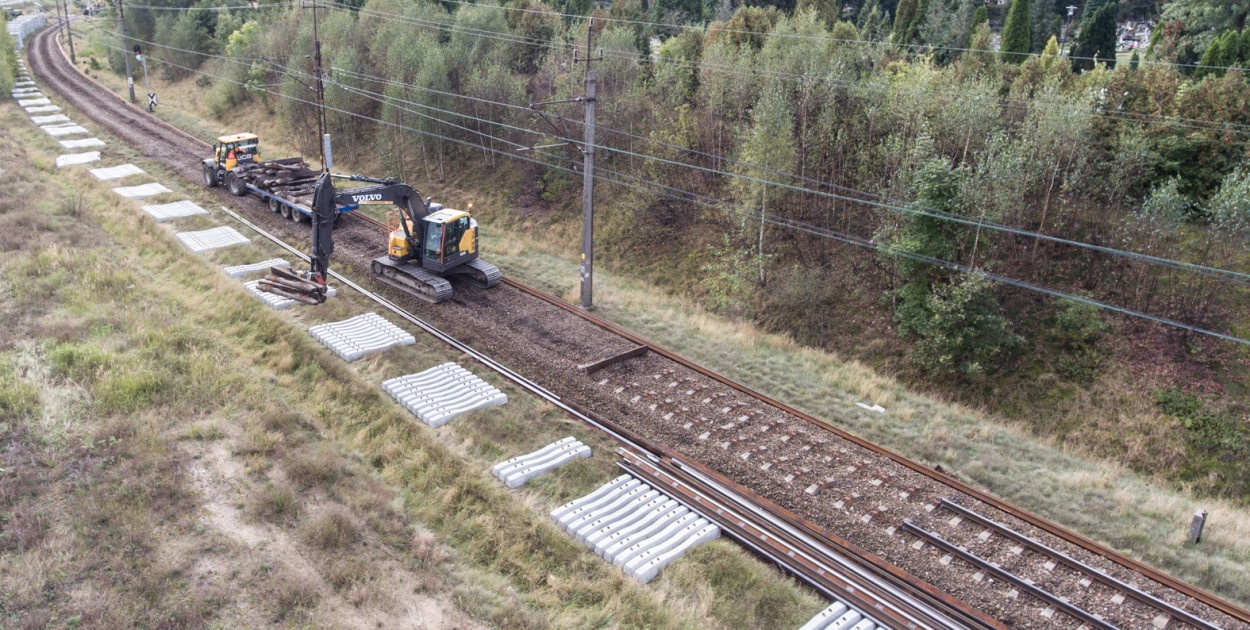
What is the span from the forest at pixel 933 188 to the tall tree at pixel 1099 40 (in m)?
0.11

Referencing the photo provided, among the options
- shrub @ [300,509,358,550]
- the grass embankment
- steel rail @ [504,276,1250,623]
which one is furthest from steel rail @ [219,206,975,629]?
shrub @ [300,509,358,550]

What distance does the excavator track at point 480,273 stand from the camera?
23984mm

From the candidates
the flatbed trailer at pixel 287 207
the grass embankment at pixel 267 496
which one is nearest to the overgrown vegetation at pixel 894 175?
the flatbed trailer at pixel 287 207

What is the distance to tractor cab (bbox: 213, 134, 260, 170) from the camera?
Result: 32125 mm

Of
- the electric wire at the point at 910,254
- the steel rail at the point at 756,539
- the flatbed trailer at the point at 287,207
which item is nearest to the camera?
the steel rail at the point at 756,539

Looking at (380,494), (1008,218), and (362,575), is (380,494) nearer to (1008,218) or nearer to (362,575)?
(362,575)

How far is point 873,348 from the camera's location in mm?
23703

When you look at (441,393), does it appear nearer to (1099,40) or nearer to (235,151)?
(235,151)

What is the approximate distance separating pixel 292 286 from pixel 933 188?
1964cm

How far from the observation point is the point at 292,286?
22328 mm

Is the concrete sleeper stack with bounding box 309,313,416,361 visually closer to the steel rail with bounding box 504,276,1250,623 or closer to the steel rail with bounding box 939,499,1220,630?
the steel rail with bounding box 504,276,1250,623

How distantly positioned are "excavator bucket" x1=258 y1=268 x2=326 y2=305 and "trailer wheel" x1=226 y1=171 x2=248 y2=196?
10.9m

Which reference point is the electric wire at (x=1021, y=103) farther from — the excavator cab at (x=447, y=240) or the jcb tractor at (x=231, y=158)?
the jcb tractor at (x=231, y=158)

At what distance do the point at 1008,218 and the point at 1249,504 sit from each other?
1073 cm
